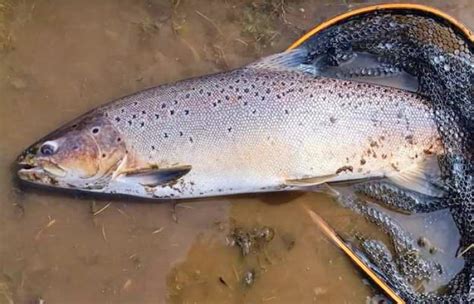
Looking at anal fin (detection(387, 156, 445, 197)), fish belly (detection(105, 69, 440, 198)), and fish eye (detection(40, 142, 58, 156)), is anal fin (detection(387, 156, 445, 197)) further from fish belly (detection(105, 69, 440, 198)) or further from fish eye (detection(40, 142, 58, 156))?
fish eye (detection(40, 142, 58, 156))

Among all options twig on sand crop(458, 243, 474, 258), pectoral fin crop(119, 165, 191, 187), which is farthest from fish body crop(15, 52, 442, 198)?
twig on sand crop(458, 243, 474, 258)

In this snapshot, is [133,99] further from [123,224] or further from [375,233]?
[375,233]

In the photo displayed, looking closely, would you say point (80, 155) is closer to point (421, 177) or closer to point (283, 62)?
point (283, 62)

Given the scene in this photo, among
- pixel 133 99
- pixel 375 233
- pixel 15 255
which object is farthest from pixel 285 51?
pixel 15 255

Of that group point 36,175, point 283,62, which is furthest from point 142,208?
point 283,62

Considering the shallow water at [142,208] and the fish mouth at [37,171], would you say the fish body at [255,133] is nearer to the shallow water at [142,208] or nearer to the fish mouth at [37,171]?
the fish mouth at [37,171]

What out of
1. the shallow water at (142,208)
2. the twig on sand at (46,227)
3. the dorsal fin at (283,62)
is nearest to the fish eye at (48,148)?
the shallow water at (142,208)

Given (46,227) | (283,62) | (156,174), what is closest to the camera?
(156,174)

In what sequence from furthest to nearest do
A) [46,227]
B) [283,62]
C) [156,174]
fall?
[46,227]
[283,62]
[156,174]
